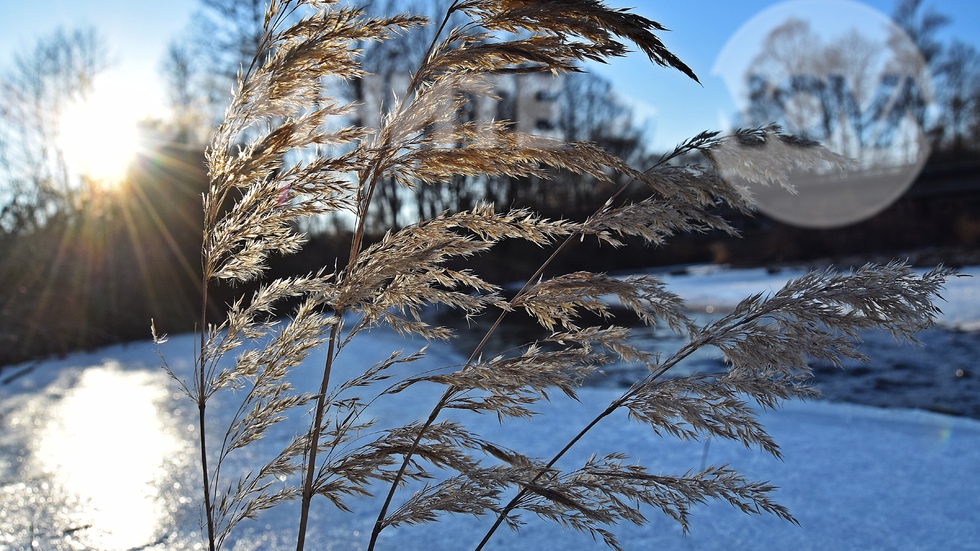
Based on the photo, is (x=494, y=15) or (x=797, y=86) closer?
(x=494, y=15)

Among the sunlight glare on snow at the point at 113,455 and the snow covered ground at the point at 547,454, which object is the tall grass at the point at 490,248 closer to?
the snow covered ground at the point at 547,454

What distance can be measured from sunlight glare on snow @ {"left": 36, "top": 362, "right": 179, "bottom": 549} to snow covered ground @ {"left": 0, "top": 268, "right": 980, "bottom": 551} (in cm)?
1

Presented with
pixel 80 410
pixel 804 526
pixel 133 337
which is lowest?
pixel 133 337

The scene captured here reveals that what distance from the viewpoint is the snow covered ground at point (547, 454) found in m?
2.79

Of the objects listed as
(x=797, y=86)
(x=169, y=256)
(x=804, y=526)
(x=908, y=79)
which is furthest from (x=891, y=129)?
(x=804, y=526)

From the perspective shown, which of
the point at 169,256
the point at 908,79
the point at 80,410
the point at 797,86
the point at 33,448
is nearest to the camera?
the point at 33,448

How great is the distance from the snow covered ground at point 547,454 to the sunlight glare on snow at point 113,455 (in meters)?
0.01

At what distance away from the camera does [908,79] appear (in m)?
30.3

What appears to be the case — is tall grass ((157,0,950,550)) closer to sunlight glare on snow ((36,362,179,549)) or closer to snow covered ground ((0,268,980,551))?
snow covered ground ((0,268,980,551))

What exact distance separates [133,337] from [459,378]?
1250cm

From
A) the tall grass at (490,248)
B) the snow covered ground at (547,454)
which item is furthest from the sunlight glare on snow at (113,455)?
the tall grass at (490,248)

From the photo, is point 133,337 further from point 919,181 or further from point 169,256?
point 919,181

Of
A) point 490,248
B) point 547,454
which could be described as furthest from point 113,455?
point 490,248

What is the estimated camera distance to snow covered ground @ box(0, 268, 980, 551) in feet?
9.17
